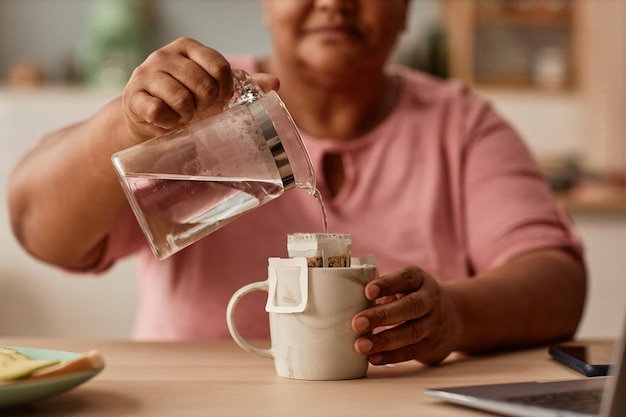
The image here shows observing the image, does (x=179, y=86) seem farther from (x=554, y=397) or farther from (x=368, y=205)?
(x=368, y=205)

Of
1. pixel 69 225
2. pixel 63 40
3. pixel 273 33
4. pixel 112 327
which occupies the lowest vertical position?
pixel 112 327

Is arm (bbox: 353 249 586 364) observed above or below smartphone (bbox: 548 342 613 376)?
above

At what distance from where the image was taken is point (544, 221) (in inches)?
43.4

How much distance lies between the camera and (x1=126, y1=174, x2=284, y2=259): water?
70 cm

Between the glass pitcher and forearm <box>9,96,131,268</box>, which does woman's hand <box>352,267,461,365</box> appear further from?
forearm <box>9,96,131,268</box>

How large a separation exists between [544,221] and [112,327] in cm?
170

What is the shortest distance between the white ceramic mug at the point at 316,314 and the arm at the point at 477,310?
0.04 feet

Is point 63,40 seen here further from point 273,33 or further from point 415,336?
point 415,336

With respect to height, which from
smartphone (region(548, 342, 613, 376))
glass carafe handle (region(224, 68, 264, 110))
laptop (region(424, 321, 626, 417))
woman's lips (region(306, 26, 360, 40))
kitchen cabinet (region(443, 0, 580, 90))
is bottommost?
smartphone (region(548, 342, 613, 376))

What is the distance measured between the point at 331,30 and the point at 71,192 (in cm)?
42

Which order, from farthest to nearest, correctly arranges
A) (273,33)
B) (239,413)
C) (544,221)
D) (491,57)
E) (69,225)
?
(491,57) → (273,33) → (544,221) → (69,225) → (239,413)

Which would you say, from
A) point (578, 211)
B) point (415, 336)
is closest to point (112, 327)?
point (578, 211)

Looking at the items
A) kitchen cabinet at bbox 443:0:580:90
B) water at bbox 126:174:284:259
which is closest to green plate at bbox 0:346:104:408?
Answer: water at bbox 126:174:284:259

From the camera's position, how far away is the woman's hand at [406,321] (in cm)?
72
